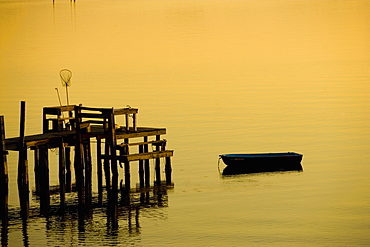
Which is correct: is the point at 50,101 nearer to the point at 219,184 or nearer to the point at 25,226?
the point at 219,184

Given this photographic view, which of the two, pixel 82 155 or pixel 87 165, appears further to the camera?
pixel 87 165

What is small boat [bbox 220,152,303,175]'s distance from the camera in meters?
40.4

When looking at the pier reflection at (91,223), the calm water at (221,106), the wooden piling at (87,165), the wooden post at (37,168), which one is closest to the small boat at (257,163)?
the calm water at (221,106)

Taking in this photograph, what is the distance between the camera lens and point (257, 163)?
40.5 m

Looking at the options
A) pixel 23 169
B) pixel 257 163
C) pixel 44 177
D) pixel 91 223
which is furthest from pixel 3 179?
pixel 257 163

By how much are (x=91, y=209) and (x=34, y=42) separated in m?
81.0

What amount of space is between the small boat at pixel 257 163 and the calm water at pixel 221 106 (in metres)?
0.71

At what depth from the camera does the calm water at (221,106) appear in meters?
31.7

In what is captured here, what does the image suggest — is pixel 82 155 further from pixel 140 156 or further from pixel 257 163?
pixel 257 163

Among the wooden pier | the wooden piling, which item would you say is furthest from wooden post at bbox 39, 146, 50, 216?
the wooden piling

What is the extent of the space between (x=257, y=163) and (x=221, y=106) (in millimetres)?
20321

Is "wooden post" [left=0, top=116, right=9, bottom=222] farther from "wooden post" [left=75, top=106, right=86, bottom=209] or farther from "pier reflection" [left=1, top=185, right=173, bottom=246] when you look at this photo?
"wooden post" [left=75, top=106, right=86, bottom=209]

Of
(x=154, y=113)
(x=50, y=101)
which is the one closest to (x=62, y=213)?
(x=154, y=113)

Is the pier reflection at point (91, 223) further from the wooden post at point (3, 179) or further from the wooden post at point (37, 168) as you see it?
the wooden post at point (37, 168)
